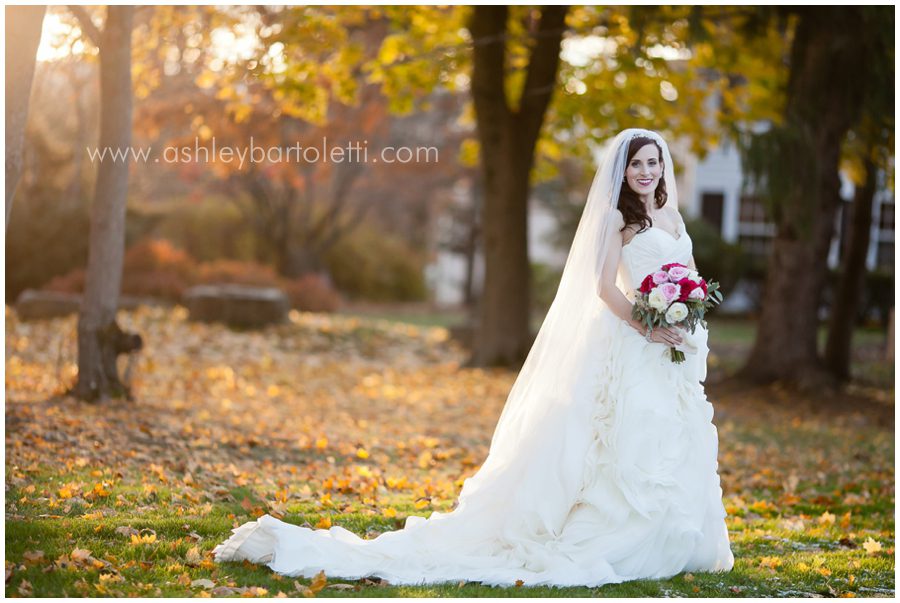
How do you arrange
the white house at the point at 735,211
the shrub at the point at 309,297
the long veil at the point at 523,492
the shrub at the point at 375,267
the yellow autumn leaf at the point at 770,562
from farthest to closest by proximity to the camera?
the shrub at the point at 375,267, the white house at the point at 735,211, the shrub at the point at 309,297, the yellow autumn leaf at the point at 770,562, the long veil at the point at 523,492

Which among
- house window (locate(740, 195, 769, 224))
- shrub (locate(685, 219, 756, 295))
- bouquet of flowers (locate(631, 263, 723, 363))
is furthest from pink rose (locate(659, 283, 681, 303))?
house window (locate(740, 195, 769, 224))

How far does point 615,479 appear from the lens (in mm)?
5004

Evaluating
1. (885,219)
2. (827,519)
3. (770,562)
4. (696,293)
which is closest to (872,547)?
(827,519)

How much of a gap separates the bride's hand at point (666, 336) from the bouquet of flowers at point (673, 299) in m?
0.03

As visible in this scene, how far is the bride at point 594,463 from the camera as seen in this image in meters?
4.89

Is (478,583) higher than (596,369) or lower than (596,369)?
lower

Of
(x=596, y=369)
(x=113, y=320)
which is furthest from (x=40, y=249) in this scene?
(x=596, y=369)

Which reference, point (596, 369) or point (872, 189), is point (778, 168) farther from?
point (596, 369)

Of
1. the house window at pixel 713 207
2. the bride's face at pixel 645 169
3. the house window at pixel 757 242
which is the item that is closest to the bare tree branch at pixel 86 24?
the bride's face at pixel 645 169

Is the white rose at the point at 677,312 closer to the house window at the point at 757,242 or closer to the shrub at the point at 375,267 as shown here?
the house window at the point at 757,242

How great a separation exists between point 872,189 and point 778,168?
309cm

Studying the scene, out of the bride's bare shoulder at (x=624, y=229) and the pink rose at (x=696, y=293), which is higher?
the bride's bare shoulder at (x=624, y=229)

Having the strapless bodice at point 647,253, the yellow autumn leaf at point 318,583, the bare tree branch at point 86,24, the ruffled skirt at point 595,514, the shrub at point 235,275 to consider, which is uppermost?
the bare tree branch at point 86,24

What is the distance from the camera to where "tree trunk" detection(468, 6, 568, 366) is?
13555 mm
